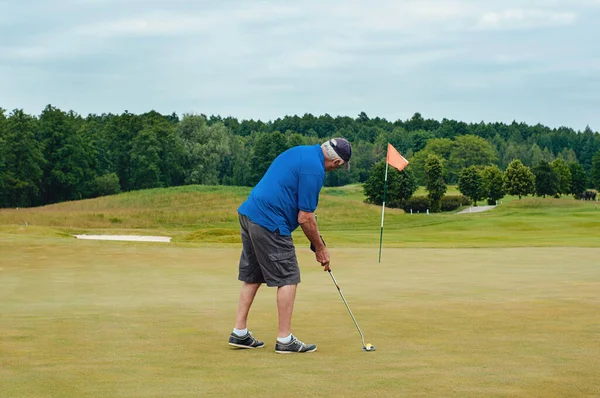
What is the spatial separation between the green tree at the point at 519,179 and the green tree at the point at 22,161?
66537mm

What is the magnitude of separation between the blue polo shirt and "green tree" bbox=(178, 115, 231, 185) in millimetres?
118132

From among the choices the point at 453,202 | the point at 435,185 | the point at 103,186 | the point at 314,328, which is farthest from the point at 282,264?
the point at 453,202

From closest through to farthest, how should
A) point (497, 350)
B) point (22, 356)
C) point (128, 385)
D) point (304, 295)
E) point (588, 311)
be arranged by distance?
point (128, 385)
point (22, 356)
point (497, 350)
point (588, 311)
point (304, 295)

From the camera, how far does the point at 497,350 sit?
798 cm

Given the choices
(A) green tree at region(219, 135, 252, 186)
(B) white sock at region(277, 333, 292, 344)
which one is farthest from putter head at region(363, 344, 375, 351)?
(A) green tree at region(219, 135, 252, 186)

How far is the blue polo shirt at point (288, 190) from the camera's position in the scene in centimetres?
805

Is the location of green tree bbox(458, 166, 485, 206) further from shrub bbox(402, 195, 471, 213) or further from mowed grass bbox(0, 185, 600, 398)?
mowed grass bbox(0, 185, 600, 398)

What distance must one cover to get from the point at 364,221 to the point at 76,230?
27989 mm

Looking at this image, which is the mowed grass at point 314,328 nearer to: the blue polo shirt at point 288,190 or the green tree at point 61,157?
the blue polo shirt at point 288,190

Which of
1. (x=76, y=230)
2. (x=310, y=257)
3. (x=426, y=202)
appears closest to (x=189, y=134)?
(x=426, y=202)

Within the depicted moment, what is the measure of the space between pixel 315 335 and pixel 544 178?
123 metres

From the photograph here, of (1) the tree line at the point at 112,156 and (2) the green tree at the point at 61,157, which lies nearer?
(1) the tree line at the point at 112,156

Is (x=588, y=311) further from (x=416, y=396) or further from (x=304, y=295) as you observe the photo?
(x=416, y=396)

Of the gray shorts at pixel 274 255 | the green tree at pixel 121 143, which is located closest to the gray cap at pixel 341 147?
the gray shorts at pixel 274 255
